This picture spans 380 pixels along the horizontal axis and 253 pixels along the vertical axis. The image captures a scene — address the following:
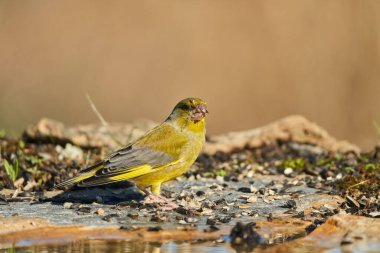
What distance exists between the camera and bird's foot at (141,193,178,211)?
720 cm

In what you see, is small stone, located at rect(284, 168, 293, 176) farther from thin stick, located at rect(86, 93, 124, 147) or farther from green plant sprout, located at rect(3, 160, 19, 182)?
green plant sprout, located at rect(3, 160, 19, 182)

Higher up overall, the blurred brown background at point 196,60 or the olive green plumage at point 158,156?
the blurred brown background at point 196,60

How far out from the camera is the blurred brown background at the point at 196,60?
49.1ft

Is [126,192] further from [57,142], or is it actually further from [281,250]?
[281,250]

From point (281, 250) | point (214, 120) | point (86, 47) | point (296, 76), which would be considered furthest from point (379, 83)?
point (281, 250)

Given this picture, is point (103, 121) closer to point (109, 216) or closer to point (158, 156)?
point (158, 156)

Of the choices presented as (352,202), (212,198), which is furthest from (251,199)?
(352,202)

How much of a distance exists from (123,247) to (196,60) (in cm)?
1134

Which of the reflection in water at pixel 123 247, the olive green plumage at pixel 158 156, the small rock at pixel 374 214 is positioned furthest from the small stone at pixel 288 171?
the reflection in water at pixel 123 247

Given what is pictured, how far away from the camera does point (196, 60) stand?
17.0 meters

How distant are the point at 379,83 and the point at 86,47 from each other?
20.0 ft

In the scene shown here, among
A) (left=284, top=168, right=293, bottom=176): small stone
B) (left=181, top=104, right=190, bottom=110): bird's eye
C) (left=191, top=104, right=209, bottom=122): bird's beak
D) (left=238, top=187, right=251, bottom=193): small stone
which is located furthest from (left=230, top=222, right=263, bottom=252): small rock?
(left=284, top=168, right=293, bottom=176): small stone

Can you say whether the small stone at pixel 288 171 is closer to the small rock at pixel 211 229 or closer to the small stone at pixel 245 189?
the small stone at pixel 245 189

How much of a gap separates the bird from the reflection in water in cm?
144
